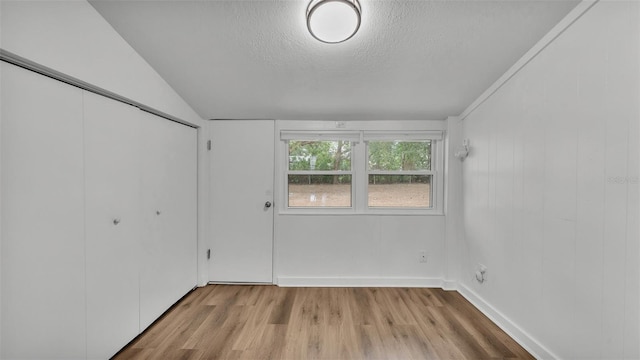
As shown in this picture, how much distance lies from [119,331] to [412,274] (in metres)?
2.59

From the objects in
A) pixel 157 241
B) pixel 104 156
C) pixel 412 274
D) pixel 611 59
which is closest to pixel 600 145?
pixel 611 59

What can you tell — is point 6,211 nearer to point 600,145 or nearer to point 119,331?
point 119,331

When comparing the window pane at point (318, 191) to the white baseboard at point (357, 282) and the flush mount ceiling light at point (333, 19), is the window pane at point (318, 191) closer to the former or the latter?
the white baseboard at point (357, 282)

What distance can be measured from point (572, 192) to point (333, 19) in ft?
5.58

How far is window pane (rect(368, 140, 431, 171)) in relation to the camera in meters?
2.76

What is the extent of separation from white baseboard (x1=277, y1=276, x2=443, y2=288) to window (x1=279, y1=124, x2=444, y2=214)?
2.43 ft

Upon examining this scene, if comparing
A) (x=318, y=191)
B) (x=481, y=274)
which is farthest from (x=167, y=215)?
(x=481, y=274)

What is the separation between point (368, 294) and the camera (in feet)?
8.00

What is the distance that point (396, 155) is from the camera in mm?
2762

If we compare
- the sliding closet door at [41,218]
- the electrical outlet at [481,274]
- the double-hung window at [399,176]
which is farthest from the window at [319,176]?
the sliding closet door at [41,218]

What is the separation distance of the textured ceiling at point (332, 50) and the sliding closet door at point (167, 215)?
44 cm

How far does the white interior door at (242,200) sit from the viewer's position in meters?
2.64

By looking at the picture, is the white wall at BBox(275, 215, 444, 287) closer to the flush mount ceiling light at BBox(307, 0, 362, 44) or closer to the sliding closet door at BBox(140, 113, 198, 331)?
the sliding closet door at BBox(140, 113, 198, 331)

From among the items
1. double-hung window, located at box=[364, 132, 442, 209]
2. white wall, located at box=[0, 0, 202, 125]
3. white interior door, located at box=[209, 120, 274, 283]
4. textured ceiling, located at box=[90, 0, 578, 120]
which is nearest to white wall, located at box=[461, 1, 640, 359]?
textured ceiling, located at box=[90, 0, 578, 120]
